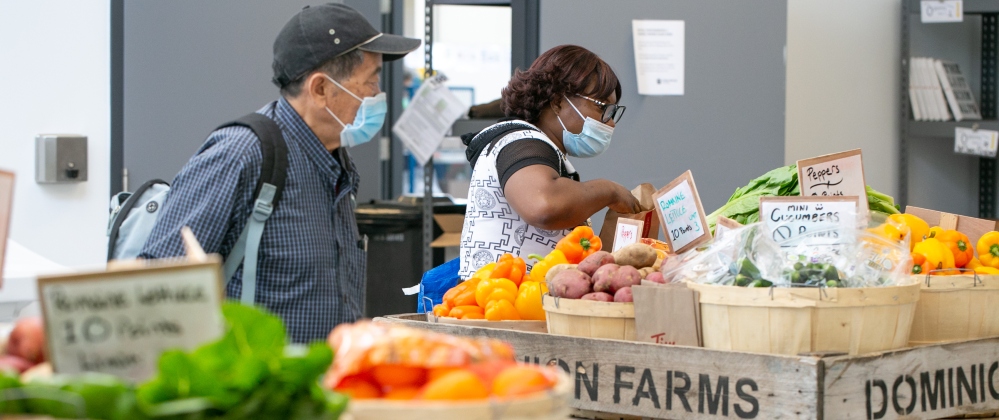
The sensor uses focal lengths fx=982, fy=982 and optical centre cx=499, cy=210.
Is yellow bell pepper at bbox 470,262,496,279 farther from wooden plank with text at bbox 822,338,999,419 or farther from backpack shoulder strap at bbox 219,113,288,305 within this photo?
wooden plank with text at bbox 822,338,999,419

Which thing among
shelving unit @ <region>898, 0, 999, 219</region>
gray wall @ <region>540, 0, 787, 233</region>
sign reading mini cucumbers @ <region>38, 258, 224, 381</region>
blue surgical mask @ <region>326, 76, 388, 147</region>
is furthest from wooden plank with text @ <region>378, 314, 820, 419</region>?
shelving unit @ <region>898, 0, 999, 219</region>

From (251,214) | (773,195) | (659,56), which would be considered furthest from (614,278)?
(659,56)

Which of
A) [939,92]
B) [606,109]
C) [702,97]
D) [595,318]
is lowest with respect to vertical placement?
[595,318]

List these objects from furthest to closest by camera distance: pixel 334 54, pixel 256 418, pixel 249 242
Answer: pixel 334 54, pixel 249 242, pixel 256 418

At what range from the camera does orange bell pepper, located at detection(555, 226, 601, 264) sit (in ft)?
7.98

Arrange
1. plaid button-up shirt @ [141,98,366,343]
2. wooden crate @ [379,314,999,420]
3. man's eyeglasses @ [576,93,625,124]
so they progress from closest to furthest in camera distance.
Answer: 1. wooden crate @ [379,314,999,420]
2. plaid button-up shirt @ [141,98,366,343]
3. man's eyeglasses @ [576,93,625,124]

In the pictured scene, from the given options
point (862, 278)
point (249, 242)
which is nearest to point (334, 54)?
point (249, 242)

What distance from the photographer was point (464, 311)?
2.32 meters

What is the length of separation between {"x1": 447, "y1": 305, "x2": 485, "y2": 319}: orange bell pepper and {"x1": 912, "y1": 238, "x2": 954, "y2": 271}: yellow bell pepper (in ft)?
3.27

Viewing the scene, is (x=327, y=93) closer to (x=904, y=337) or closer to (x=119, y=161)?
(x=904, y=337)

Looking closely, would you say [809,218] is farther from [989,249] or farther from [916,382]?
[989,249]

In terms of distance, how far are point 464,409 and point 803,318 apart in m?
0.99

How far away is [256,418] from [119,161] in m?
3.15

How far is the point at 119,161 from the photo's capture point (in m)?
3.79
